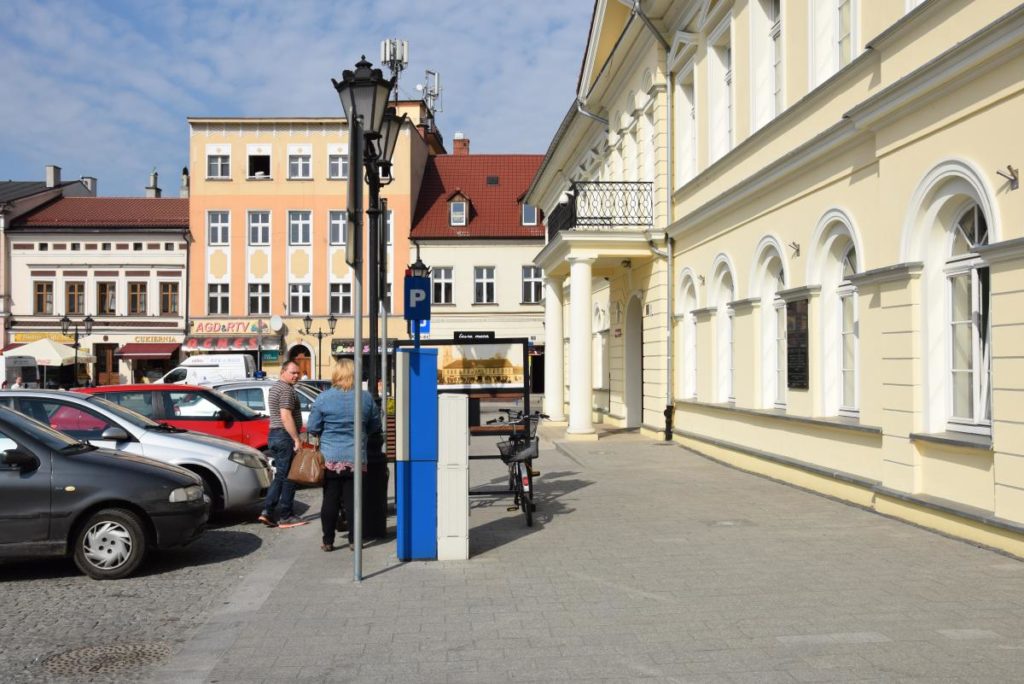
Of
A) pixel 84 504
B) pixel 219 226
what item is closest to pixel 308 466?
pixel 84 504

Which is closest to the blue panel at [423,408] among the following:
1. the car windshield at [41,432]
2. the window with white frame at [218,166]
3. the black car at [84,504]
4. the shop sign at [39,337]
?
the black car at [84,504]

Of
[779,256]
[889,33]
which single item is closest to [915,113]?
[889,33]

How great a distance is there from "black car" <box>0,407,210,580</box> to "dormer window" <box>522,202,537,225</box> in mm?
44976

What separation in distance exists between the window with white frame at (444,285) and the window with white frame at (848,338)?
39496mm

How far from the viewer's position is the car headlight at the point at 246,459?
10938 mm

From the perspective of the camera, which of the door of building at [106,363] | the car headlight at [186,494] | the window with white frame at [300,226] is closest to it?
the car headlight at [186,494]

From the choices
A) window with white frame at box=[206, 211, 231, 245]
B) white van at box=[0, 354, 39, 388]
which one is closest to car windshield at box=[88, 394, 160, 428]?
white van at box=[0, 354, 39, 388]

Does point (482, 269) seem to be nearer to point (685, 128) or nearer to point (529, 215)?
point (529, 215)

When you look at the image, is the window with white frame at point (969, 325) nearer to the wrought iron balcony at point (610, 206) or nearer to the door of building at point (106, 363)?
the wrought iron balcony at point (610, 206)

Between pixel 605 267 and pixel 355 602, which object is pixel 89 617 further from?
pixel 605 267

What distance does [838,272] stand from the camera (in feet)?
41.8

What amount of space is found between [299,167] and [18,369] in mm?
19248

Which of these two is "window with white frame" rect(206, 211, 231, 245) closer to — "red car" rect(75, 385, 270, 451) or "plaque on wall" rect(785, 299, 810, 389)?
"red car" rect(75, 385, 270, 451)

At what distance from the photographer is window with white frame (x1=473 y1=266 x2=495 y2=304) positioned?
170 ft
